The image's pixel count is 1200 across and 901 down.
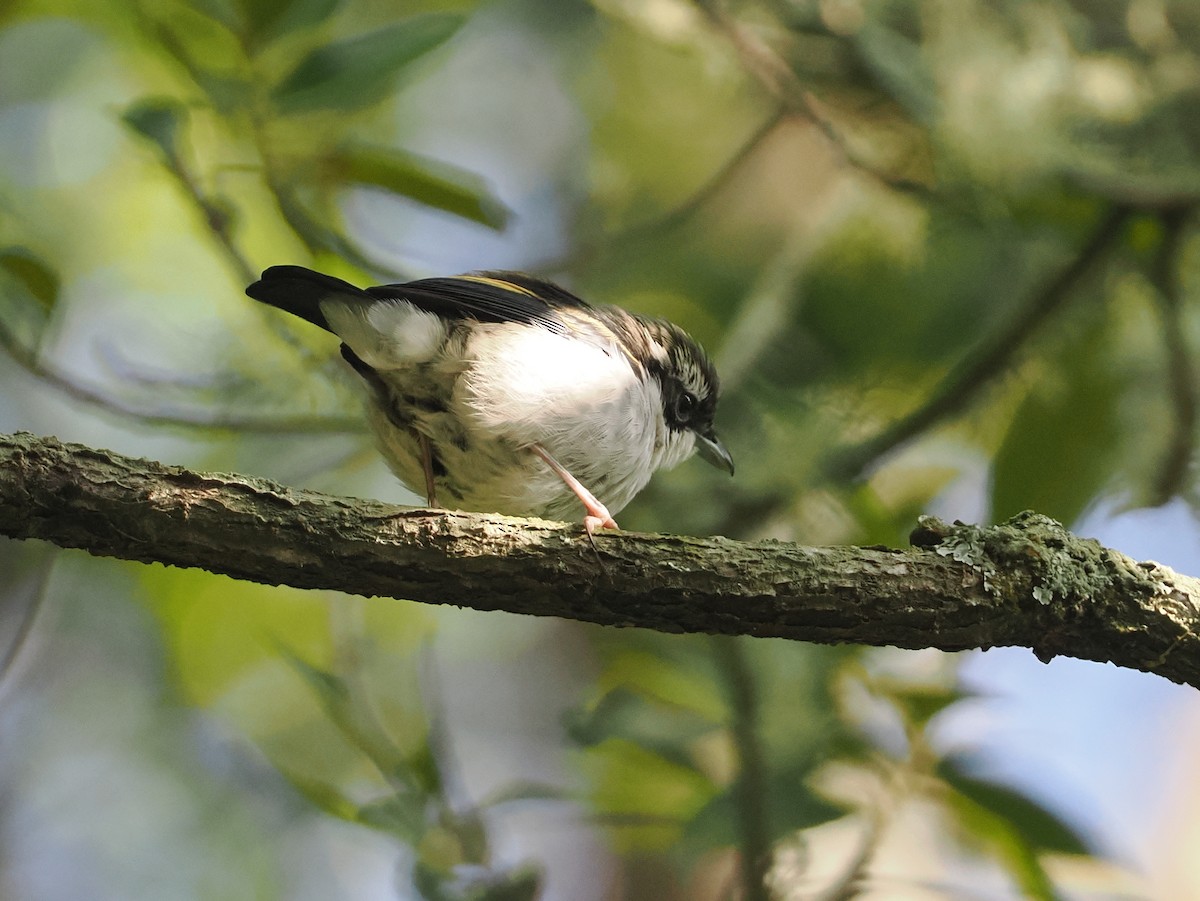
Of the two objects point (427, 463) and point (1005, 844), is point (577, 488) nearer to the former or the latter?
point (427, 463)

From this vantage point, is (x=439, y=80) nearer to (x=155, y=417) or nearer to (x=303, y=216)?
(x=303, y=216)

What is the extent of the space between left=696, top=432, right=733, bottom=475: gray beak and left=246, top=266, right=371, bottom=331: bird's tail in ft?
5.38

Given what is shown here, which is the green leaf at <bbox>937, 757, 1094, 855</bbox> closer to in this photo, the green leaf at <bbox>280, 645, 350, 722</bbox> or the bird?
the bird

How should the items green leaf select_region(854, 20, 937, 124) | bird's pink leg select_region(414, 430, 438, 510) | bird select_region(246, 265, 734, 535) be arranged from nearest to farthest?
bird select_region(246, 265, 734, 535) → bird's pink leg select_region(414, 430, 438, 510) → green leaf select_region(854, 20, 937, 124)

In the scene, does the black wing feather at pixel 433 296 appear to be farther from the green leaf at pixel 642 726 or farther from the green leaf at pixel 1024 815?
the green leaf at pixel 1024 815

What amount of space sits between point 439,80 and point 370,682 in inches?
→ 156

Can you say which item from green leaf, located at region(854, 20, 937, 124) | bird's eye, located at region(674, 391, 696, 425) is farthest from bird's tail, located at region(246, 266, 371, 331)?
green leaf, located at region(854, 20, 937, 124)

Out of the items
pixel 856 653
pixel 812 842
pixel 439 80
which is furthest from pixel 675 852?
pixel 439 80

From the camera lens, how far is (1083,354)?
488 cm

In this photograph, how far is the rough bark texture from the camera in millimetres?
2271

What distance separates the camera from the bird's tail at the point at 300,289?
3207 millimetres

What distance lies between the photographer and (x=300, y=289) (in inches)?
129

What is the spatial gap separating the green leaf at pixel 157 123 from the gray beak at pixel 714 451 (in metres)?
2.21

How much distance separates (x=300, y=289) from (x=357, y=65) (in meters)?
0.95
